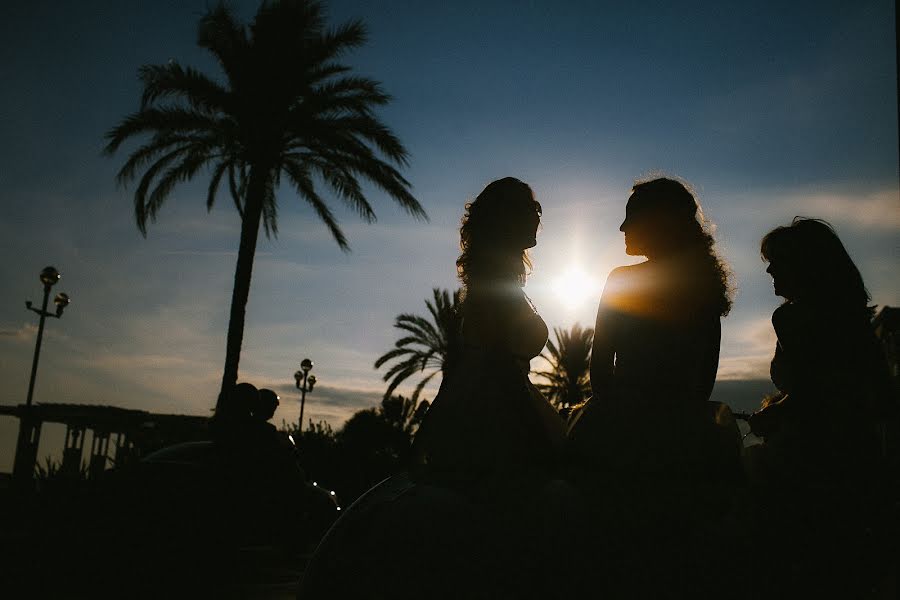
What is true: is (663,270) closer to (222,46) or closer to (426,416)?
(426,416)

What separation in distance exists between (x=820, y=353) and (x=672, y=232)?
45 centimetres

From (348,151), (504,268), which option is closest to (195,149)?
(348,151)

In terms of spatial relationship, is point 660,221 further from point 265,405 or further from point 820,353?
point 265,405

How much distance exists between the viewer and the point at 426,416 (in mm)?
1646

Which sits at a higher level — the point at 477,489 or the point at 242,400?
the point at 242,400

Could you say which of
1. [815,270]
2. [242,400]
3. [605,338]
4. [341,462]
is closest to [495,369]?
[605,338]

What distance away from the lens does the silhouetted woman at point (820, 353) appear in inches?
57.6

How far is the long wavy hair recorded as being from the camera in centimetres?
160

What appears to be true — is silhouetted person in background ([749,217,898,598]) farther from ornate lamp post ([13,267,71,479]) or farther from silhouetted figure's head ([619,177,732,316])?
ornate lamp post ([13,267,71,479])

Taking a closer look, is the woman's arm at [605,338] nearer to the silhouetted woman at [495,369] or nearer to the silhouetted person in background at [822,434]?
the silhouetted woman at [495,369]

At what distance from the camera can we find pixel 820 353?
1574 millimetres

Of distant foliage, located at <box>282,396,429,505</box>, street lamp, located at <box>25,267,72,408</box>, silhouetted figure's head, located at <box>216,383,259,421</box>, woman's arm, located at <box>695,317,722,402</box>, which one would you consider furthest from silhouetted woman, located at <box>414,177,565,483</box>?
street lamp, located at <box>25,267,72,408</box>

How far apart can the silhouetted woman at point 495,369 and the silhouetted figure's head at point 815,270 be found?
2.11ft

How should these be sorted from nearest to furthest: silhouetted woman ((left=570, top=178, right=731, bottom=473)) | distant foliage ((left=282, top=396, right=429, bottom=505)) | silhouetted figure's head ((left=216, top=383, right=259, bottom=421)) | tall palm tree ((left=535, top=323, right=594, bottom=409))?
silhouetted woman ((left=570, top=178, right=731, bottom=473)) < silhouetted figure's head ((left=216, top=383, right=259, bottom=421)) < distant foliage ((left=282, top=396, right=429, bottom=505)) < tall palm tree ((left=535, top=323, right=594, bottom=409))
